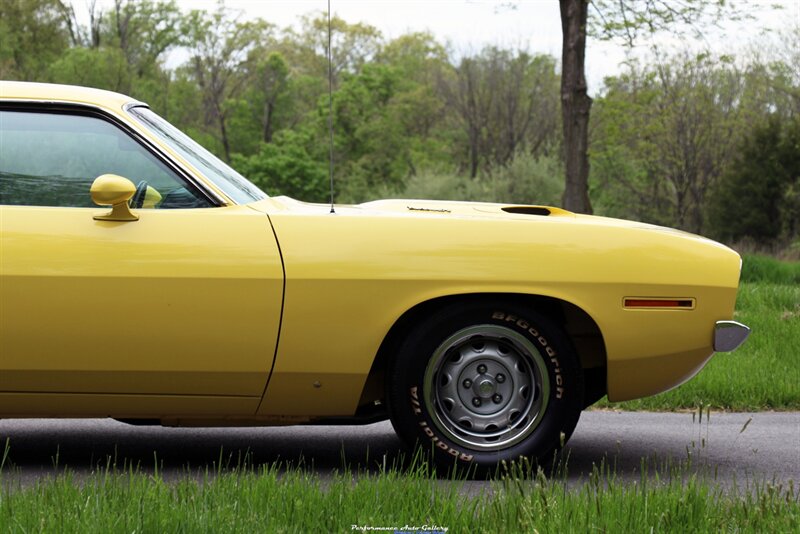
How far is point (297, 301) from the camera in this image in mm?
4672

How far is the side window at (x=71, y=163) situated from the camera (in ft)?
15.8

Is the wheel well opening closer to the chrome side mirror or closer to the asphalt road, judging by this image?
the asphalt road

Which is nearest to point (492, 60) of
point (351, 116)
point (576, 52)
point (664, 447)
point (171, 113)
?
point (351, 116)

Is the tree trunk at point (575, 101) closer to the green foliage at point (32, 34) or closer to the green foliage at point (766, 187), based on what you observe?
the green foliage at point (766, 187)

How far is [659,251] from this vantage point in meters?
4.86

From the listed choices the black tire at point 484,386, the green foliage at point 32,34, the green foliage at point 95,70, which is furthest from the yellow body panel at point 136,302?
the green foliage at point 32,34

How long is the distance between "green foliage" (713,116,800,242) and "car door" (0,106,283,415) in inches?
1358

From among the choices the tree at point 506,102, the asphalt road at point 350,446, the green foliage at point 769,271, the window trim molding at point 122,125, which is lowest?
the green foliage at point 769,271

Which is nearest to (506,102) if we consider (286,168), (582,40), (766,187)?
(286,168)

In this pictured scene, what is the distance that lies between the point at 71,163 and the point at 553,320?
2.10 meters

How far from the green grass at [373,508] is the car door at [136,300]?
0.88m

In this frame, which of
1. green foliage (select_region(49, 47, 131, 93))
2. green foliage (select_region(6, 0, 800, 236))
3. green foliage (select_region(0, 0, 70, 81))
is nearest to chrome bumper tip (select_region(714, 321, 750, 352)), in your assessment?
green foliage (select_region(6, 0, 800, 236))

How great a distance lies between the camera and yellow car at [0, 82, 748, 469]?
465 cm

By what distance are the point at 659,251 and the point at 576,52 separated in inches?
546
